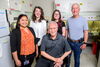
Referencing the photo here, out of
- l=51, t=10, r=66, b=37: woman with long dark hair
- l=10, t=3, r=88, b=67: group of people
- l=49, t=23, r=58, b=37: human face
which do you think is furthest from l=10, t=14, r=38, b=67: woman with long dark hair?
l=51, t=10, r=66, b=37: woman with long dark hair

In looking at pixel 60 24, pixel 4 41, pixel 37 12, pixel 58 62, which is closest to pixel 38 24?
pixel 37 12

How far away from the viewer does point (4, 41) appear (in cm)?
197

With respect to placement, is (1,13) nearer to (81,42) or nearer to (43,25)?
(43,25)

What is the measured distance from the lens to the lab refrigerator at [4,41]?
1915 mm

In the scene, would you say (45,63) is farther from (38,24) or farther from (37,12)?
(37,12)

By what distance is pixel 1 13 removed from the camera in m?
1.91

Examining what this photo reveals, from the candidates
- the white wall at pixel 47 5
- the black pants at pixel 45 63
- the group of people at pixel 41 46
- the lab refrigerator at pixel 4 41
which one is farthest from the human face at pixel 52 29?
the white wall at pixel 47 5

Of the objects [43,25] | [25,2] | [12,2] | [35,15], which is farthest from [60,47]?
[25,2]

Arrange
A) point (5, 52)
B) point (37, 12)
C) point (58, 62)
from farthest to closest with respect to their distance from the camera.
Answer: point (37, 12), point (5, 52), point (58, 62)

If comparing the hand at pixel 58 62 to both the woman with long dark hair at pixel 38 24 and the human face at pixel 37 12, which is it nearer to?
the woman with long dark hair at pixel 38 24

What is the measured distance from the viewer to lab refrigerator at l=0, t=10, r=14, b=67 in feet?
6.28

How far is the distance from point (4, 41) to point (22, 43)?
0.97ft

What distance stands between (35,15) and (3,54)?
2.76ft

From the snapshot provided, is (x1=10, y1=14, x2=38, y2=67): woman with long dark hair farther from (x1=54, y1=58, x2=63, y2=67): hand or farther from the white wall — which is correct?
the white wall
